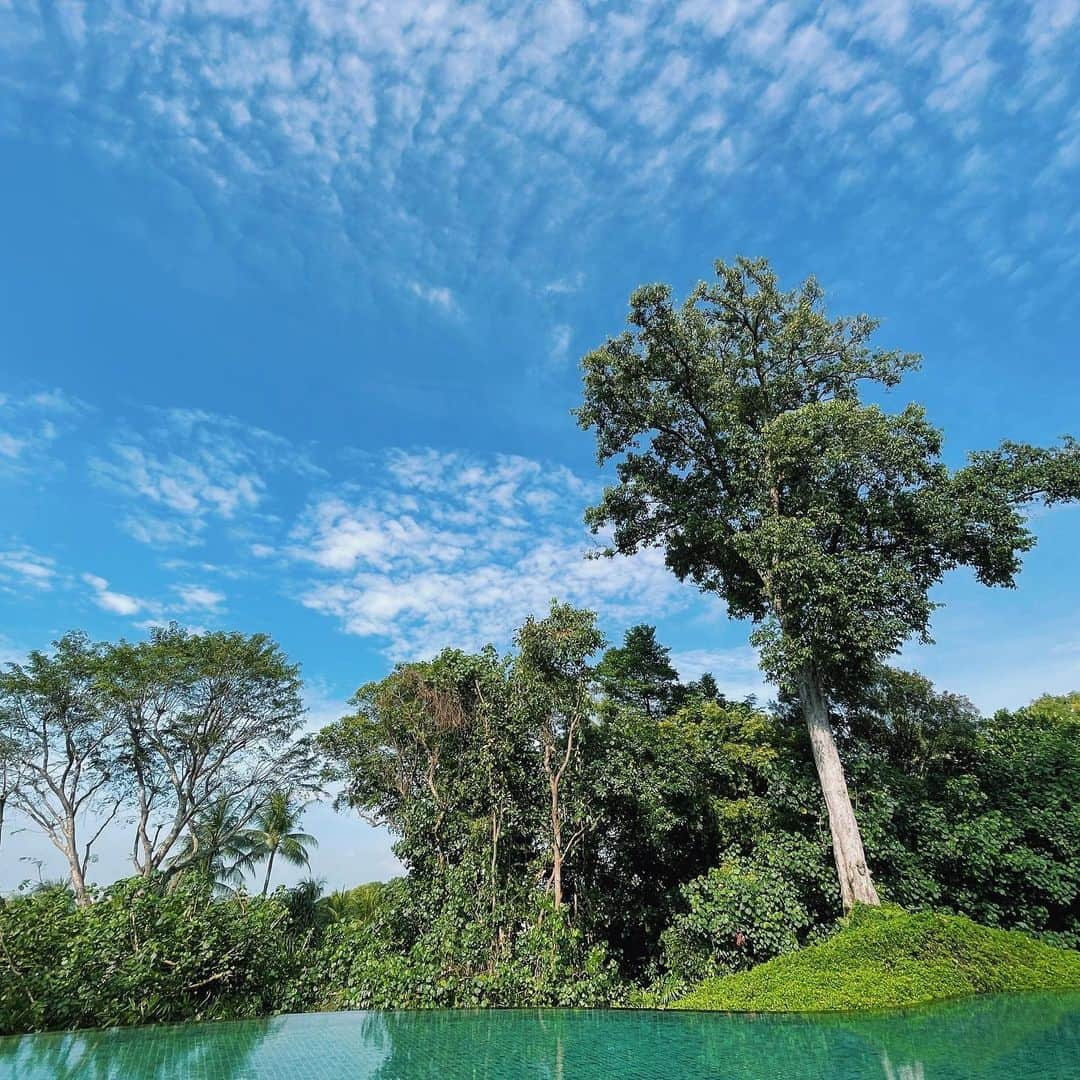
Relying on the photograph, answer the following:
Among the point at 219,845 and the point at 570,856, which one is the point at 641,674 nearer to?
the point at 570,856

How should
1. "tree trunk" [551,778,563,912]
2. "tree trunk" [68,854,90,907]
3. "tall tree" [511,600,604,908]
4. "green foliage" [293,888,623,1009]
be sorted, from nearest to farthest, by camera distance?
1. "green foliage" [293,888,623,1009]
2. "tree trunk" [551,778,563,912]
3. "tall tree" [511,600,604,908]
4. "tree trunk" [68,854,90,907]

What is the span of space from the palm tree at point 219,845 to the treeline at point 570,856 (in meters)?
6.99

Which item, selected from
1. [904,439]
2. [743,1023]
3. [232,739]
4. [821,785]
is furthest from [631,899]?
[232,739]

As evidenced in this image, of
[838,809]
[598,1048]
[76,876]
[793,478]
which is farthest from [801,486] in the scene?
[76,876]

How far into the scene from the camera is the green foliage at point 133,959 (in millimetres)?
5789

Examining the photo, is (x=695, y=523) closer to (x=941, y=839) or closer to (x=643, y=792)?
(x=643, y=792)

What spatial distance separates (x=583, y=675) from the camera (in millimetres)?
8836

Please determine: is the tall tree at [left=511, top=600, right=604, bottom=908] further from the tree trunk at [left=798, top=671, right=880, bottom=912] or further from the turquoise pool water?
the turquoise pool water

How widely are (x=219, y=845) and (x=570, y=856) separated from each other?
12633mm

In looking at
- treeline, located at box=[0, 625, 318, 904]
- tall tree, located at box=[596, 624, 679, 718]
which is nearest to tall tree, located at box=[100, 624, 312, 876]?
treeline, located at box=[0, 625, 318, 904]

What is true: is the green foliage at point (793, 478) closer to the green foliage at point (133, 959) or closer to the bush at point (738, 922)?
the bush at point (738, 922)

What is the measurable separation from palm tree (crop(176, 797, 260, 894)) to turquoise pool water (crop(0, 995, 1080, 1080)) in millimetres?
11176

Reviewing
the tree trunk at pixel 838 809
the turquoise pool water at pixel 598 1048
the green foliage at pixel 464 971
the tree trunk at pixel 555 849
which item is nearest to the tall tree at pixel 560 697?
the tree trunk at pixel 555 849

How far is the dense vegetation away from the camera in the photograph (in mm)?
6848
